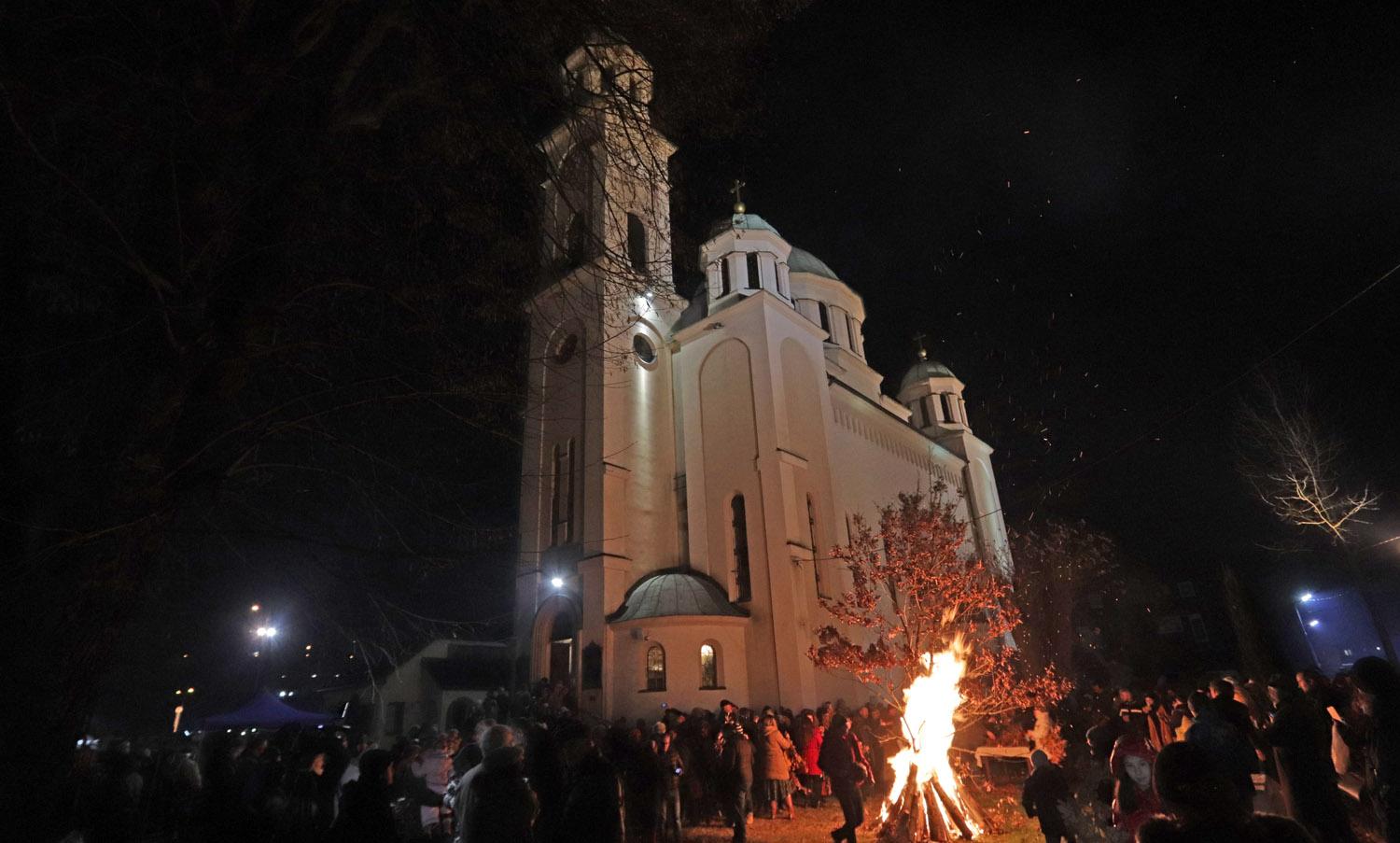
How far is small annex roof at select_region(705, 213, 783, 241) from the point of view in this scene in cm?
2422

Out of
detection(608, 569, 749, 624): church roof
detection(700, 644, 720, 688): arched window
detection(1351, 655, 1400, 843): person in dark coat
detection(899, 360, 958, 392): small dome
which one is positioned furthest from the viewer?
detection(899, 360, 958, 392): small dome

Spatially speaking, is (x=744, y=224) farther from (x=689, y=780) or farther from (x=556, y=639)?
(x=689, y=780)

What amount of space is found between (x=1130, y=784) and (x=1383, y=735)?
1.57 m

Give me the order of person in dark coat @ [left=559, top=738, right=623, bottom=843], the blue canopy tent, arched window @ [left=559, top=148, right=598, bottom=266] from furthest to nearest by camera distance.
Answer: the blue canopy tent, arched window @ [left=559, top=148, right=598, bottom=266], person in dark coat @ [left=559, top=738, right=623, bottom=843]

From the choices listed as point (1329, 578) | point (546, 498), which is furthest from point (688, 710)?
point (1329, 578)

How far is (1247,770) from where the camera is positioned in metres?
4.91

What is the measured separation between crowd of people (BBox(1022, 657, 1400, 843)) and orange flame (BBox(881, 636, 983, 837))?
49.1 inches

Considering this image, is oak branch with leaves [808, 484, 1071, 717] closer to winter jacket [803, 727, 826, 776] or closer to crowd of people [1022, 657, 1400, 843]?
winter jacket [803, 727, 826, 776]

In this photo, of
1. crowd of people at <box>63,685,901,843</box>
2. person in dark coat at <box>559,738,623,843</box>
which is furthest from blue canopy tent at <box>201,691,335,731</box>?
person in dark coat at <box>559,738,623,843</box>

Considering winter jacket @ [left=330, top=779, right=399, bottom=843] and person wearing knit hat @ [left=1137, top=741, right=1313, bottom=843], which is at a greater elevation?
person wearing knit hat @ [left=1137, top=741, right=1313, bottom=843]

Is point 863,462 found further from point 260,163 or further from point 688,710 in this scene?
point 260,163

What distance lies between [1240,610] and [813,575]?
20924 mm

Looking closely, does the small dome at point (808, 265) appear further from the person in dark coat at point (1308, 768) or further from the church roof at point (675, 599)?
the person in dark coat at point (1308, 768)

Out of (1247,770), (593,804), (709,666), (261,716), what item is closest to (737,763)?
(1247,770)
